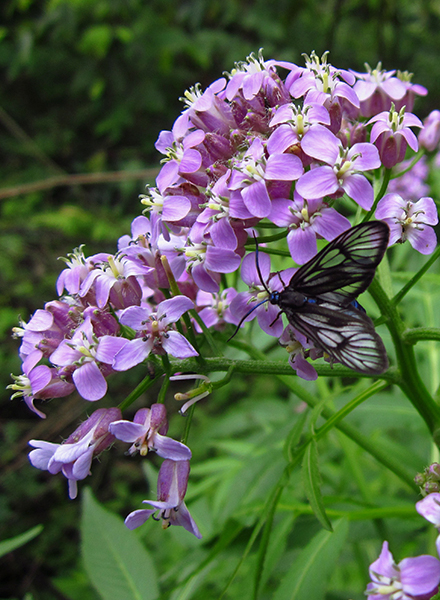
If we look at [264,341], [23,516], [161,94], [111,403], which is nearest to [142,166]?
[161,94]

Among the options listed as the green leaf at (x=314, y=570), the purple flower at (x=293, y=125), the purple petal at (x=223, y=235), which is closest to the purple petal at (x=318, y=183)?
the purple flower at (x=293, y=125)

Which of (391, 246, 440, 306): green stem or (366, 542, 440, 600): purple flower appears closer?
(366, 542, 440, 600): purple flower

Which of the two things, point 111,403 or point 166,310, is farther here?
point 111,403

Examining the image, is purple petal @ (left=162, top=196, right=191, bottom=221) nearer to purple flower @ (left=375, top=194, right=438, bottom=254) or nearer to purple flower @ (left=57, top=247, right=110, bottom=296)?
purple flower @ (left=57, top=247, right=110, bottom=296)

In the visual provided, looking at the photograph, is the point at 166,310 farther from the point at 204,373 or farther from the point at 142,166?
the point at 142,166

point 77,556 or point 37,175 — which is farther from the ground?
point 37,175

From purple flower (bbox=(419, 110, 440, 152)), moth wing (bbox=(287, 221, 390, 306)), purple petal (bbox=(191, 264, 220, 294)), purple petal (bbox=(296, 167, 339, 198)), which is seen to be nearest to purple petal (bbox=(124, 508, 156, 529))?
purple petal (bbox=(191, 264, 220, 294))
